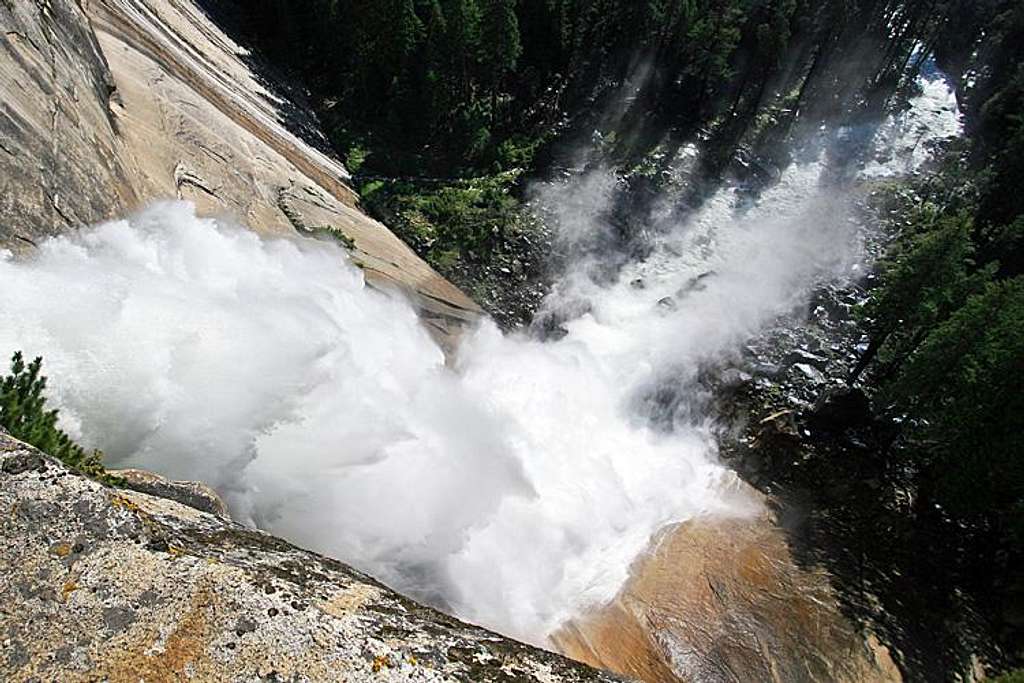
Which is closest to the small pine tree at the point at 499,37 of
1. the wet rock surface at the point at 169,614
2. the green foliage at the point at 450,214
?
the green foliage at the point at 450,214

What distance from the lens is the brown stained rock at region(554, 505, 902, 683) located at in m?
19.8

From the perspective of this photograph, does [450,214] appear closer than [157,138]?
No

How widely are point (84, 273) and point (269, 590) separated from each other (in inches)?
549

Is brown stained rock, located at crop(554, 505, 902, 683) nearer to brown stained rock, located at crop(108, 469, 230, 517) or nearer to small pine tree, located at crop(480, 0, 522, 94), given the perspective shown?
brown stained rock, located at crop(108, 469, 230, 517)

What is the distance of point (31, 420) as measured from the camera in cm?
906

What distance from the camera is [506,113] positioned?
169 feet

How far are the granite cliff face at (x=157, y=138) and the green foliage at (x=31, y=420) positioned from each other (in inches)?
311

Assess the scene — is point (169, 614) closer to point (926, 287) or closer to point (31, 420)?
point (31, 420)

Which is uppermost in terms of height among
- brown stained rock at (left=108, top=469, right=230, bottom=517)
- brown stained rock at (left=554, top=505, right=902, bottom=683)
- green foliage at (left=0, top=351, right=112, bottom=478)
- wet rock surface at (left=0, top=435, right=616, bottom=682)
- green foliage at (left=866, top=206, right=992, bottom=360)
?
green foliage at (left=866, top=206, right=992, bottom=360)

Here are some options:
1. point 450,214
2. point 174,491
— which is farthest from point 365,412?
point 450,214

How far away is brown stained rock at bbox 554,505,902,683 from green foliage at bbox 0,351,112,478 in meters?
14.9

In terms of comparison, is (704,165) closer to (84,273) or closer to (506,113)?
(506,113)

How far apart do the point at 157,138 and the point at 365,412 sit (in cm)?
1531

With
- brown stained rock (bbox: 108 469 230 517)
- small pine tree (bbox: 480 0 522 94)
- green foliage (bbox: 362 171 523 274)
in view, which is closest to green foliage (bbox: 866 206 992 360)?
green foliage (bbox: 362 171 523 274)
